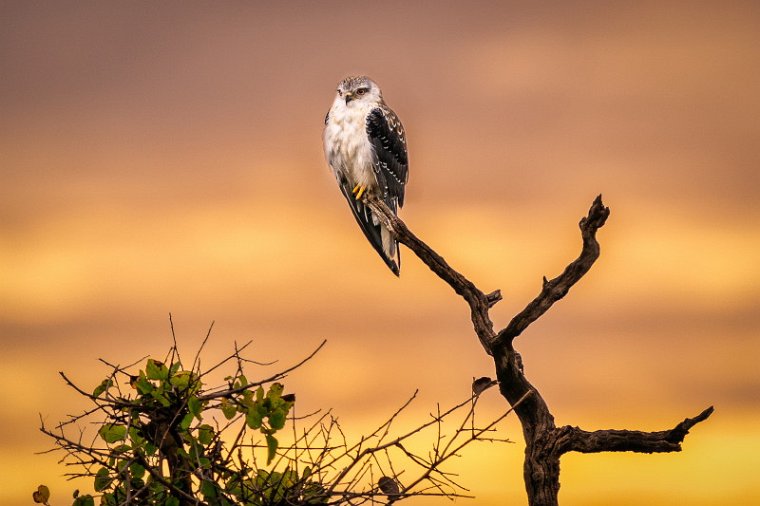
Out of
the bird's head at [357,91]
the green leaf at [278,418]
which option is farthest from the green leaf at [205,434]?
the bird's head at [357,91]

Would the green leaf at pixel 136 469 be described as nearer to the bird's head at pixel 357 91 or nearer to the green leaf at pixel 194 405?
the green leaf at pixel 194 405

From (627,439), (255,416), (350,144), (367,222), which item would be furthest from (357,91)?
(255,416)

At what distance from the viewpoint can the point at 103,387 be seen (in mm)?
5180

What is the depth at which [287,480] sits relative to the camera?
5.35 m

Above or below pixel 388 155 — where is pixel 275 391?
below

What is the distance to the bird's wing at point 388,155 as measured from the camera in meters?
11.5


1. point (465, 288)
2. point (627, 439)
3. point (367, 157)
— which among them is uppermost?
point (367, 157)

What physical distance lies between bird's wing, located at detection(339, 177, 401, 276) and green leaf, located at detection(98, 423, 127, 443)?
21.8 ft

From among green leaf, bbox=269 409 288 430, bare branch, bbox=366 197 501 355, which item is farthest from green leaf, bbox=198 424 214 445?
bare branch, bbox=366 197 501 355

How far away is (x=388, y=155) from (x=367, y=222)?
2.75ft

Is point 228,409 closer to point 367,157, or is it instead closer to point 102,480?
point 102,480

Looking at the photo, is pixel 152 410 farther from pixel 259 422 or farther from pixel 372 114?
pixel 372 114

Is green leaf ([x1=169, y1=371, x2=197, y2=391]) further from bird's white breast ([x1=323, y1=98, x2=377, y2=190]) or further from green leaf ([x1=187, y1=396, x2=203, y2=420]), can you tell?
bird's white breast ([x1=323, y1=98, x2=377, y2=190])

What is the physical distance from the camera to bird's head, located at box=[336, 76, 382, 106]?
1193 cm
